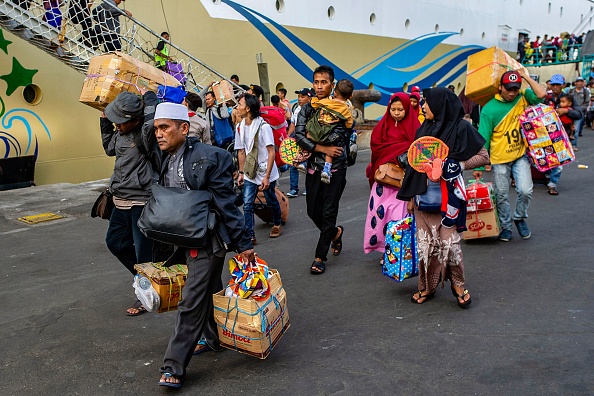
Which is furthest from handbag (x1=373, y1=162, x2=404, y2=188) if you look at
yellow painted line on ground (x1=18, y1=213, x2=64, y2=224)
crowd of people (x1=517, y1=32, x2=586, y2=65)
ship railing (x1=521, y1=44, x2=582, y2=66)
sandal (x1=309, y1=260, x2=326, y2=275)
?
ship railing (x1=521, y1=44, x2=582, y2=66)

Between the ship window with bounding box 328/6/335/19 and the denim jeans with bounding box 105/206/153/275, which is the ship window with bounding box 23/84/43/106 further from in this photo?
the ship window with bounding box 328/6/335/19

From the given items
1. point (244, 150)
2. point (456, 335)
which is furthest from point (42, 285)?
point (456, 335)

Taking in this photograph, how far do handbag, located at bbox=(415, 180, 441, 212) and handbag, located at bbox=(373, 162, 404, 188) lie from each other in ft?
2.93

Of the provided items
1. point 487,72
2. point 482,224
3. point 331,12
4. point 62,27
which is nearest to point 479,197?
point 482,224

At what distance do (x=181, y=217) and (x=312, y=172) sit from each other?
8.42ft

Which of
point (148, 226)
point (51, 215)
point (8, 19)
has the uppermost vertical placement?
point (8, 19)

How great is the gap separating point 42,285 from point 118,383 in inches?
94.3

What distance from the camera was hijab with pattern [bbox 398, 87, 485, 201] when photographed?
4.45 meters

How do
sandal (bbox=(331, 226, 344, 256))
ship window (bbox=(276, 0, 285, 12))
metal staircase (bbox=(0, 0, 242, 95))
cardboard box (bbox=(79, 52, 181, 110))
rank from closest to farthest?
1. cardboard box (bbox=(79, 52, 181, 110))
2. sandal (bbox=(331, 226, 344, 256))
3. metal staircase (bbox=(0, 0, 242, 95))
4. ship window (bbox=(276, 0, 285, 12))

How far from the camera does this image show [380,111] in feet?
70.9

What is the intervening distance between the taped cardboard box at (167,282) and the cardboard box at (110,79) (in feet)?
9.38

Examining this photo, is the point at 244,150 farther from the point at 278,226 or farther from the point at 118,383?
the point at 118,383

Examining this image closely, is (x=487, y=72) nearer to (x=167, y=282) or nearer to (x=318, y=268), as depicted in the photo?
(x=318, y=268)

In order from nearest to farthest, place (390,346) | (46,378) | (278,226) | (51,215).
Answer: (46,378)
(390,346)
(278,226)
(51,215)
